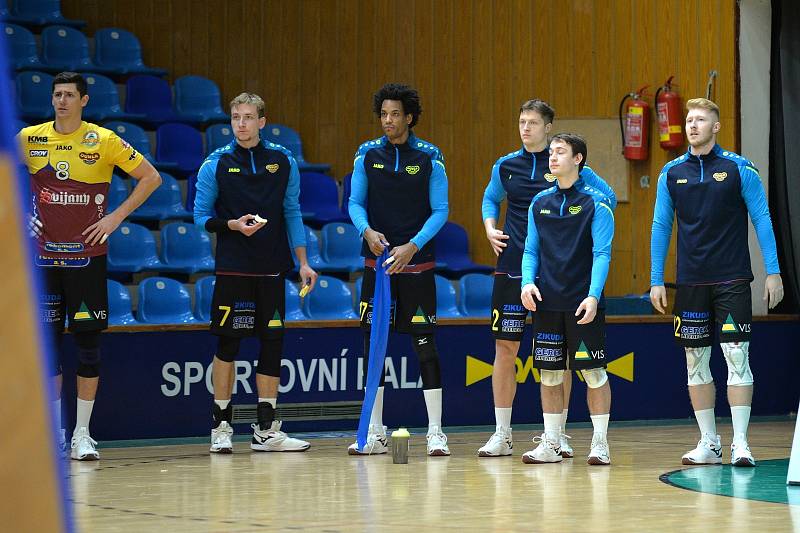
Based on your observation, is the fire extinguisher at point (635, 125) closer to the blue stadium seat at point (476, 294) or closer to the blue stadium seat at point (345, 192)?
the blue stadium seat at point (476, 294)

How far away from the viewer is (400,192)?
267 inches

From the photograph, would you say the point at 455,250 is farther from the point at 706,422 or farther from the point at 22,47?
the point at 706,422

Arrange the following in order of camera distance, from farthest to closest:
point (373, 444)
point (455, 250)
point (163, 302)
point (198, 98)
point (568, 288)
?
1. point (198, 98)
2. point (455, 250)
3. point (163, 302)
4. point (373, 444)
5. point (568, 288)

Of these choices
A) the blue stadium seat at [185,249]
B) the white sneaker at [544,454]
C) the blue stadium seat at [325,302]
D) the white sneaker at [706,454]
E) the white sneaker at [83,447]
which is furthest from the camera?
the blue stadium seat at [185,249]

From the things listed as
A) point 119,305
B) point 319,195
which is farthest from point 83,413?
point 319,195

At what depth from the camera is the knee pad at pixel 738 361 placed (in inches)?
239

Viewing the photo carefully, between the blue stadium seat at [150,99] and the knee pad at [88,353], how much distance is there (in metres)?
4.21

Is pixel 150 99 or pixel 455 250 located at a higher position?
pixel 150 99

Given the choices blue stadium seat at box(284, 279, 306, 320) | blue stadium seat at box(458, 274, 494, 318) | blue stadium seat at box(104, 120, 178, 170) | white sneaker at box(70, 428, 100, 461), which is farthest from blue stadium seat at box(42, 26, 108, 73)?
white sneaker at box(70, 428, 100, 461)

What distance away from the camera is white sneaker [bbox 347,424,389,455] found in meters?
6.66

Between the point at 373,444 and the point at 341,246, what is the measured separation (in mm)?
3422

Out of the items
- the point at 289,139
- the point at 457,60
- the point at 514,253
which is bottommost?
the point at 514,253

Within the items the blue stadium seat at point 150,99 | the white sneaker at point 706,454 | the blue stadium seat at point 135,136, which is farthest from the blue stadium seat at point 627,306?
the blue stadium seat at point 150,99

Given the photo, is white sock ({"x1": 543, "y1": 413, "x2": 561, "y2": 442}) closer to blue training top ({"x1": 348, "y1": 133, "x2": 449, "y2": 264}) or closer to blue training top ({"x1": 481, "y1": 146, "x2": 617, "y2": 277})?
blue training top ({"x1": 481, "y1": 146, "x2": 617, "y2": 277})
